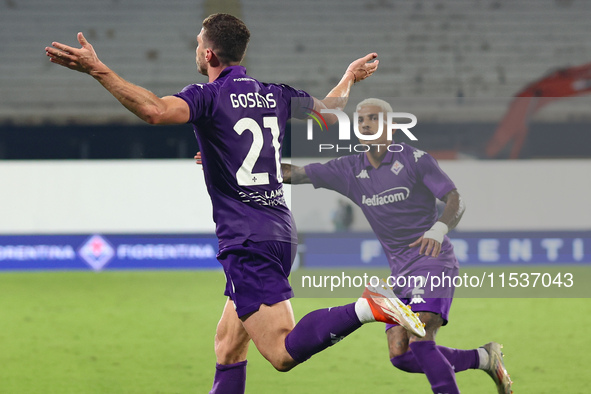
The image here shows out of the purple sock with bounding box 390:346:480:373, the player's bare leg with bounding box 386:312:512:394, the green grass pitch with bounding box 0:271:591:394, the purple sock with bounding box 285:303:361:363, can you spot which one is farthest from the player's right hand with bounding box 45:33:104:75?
the green grass pitch with bounding box 0:271:591:394

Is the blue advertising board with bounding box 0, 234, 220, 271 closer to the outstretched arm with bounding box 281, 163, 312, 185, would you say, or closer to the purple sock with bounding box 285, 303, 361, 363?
the outstretched arm with bounding box 281, 163, 312, 185

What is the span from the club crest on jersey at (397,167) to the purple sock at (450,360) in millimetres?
1030

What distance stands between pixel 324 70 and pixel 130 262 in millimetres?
5659

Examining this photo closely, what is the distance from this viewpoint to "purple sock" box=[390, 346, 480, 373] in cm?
420

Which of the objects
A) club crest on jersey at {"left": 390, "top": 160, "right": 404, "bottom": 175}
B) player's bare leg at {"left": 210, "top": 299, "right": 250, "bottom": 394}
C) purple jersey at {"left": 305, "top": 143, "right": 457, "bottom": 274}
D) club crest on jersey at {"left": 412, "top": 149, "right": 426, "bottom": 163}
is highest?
club crest on jersey at {"left": 412, "top": 149, "right": 426, "bottom": 163}

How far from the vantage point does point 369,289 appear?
3.21 meters

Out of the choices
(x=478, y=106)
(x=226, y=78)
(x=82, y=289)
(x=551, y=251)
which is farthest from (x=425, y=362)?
(x=478, y=106)

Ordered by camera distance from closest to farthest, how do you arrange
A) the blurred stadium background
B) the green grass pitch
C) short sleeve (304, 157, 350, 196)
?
short sleeve (304, 157, 350, 196)
the green grass pitch
the blurred stadium background

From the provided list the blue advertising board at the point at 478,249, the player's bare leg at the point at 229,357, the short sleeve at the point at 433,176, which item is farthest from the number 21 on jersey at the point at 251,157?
the blue advertising board at the point at 478,249

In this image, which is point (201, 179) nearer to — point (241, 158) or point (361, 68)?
point (361, 68)

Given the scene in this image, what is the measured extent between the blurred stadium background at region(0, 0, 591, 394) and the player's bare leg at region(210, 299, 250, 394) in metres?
1.36

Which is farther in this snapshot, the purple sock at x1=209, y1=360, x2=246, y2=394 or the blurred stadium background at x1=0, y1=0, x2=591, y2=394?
the blurred stadium background at x1=0, y1=0, x2=591, y2=394

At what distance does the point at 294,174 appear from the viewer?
15.4ft

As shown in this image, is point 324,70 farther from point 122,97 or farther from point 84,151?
point 122,97
